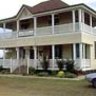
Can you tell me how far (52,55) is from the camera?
3153 centimetres

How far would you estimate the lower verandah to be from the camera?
29422mm

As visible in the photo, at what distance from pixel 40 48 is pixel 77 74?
844 centimetres

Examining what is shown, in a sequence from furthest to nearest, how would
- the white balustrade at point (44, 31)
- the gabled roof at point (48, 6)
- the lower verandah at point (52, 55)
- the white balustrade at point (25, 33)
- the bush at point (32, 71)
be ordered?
the white balustrade at point (25, 33), the gabled roof at point (48, 6), the white balustrade at point (44, 31), the bush at point (32, 71), the lower verandah at point (52, 55)

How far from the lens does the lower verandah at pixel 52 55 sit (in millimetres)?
29422

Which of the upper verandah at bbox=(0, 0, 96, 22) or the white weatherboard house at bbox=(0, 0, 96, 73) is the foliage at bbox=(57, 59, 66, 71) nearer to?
the white weatherboard house at bbox=(0, 0, 96, 73)

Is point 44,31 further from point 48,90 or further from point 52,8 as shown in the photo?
point 48,90

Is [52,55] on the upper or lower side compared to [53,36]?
lower

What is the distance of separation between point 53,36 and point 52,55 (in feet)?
6.87

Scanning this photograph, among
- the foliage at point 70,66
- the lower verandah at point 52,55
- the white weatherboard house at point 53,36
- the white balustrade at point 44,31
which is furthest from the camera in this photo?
the white balustrade at point 44,31

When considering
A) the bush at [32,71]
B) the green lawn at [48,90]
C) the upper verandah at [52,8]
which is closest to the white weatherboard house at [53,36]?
the upper verandah at [52,8]

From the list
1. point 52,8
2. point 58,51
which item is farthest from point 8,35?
point 52,8

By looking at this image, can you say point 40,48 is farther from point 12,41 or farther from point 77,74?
point 77,74

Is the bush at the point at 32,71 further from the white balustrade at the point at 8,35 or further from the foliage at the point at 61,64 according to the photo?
the white balustrade at the point at 8,35

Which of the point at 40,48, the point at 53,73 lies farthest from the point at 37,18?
the point at 53,73
